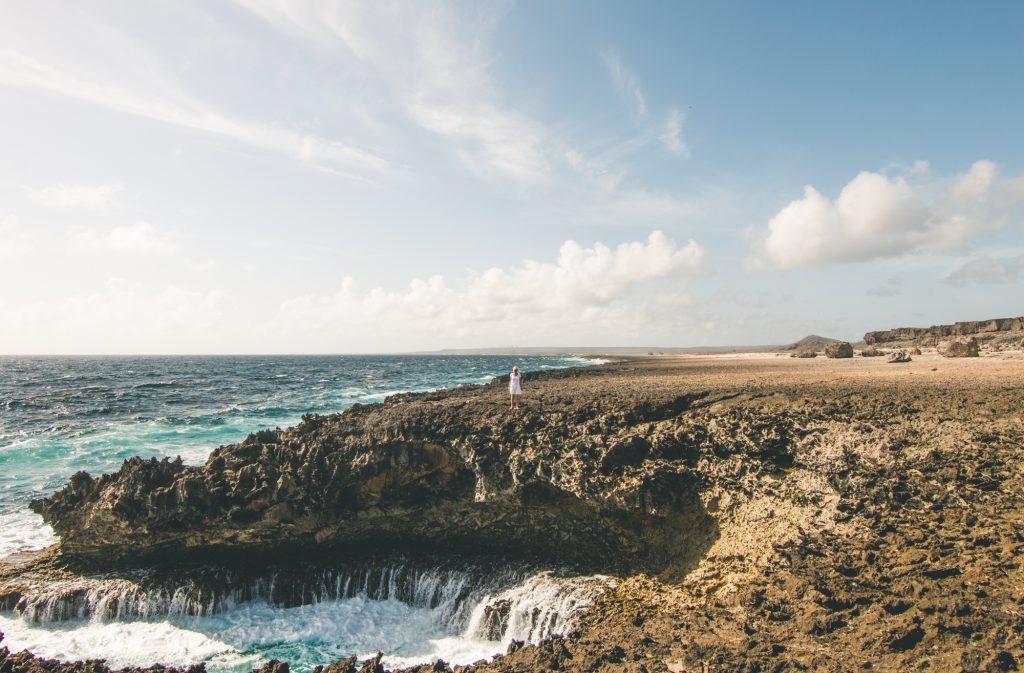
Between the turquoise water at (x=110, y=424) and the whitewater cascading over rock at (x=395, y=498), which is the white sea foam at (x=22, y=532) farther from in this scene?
the whitewater cascading over rock at (x=395, y=498)

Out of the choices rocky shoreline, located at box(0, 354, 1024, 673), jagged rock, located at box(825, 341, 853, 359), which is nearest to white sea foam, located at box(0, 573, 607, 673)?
rocky shoreline, located at box(0, 354, 1024, 673)

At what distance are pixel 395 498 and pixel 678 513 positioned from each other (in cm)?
775

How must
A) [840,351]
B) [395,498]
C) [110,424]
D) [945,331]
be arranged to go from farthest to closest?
[945,331] → [840,351] → [110,424] → [395,498]

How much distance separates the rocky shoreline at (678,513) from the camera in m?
7.22

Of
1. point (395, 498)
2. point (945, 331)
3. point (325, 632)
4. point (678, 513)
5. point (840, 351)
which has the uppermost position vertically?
point (945, 331)

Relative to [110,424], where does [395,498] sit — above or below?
above

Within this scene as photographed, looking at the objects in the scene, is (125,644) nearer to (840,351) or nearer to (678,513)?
(678,513)

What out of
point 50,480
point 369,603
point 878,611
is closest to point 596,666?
point 878,611

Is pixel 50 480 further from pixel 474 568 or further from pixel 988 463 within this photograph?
pixel 988 463

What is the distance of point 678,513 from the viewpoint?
1180cm

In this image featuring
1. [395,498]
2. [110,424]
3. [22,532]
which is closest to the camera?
[395,498]

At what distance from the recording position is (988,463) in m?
9.67

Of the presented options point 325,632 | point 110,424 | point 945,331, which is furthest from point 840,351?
point 110,424

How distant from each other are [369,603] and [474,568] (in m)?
2.87
